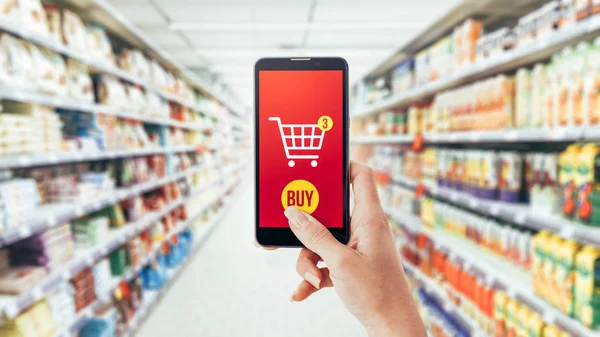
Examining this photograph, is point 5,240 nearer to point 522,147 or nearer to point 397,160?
point 522,147

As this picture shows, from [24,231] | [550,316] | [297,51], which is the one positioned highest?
[297,51]

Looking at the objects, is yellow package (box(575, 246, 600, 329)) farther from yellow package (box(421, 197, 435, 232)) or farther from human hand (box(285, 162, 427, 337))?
yellow package (box(421, 197, 435, 232))

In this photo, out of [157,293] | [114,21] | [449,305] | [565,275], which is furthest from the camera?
[157,293]

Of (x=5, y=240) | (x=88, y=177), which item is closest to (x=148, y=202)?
(x=88, y=177)

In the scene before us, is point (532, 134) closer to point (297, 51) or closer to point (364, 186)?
point (364, 186)

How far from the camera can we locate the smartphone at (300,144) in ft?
3.17

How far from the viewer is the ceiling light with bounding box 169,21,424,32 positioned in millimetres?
6555

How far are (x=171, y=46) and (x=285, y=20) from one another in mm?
2919

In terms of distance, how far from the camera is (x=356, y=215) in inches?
35.9

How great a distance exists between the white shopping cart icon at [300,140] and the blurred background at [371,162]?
3.42 feet

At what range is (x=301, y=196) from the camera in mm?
985

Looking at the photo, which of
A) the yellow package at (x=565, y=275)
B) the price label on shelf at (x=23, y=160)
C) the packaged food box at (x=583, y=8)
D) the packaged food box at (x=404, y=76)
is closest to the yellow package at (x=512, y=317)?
the yellow package at (x=565, y=275)

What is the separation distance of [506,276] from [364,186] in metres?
1.41

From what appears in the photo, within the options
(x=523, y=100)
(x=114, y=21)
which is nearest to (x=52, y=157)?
(x=114, y=21)
